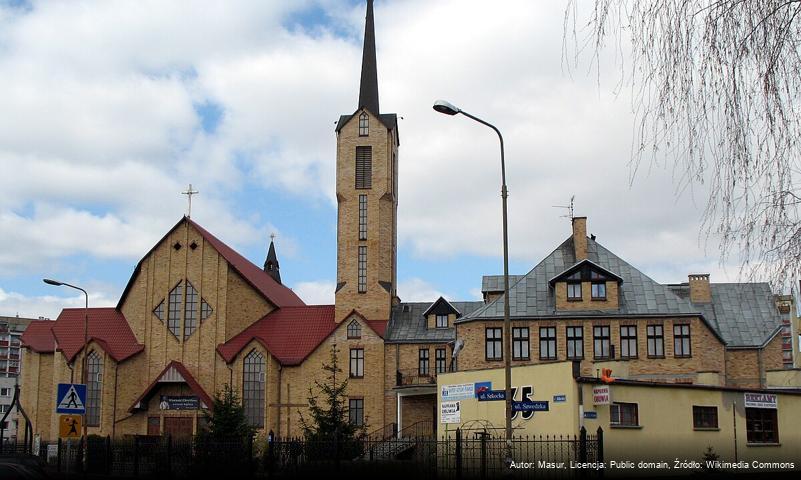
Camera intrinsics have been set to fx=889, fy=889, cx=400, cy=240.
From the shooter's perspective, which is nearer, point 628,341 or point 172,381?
point 628,341

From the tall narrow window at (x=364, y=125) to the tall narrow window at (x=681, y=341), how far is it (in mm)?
24383

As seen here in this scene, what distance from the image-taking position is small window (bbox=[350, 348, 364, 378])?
53.8 m

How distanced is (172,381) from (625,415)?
35411 mm

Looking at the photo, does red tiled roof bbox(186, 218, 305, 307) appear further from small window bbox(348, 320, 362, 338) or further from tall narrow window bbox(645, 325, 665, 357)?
tall narrow window bbox(645, 325, 665, 357)

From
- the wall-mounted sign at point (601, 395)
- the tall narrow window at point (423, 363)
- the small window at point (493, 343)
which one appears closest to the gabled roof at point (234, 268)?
the tall narrow window at point (423, 363)

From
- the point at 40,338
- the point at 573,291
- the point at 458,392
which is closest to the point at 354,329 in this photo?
the point at 573,291

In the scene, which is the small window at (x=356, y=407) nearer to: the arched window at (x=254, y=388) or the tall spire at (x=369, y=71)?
the arched window at (x=254, y=388)

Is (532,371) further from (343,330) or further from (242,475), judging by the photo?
(343,330)

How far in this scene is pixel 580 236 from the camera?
46.4 metres

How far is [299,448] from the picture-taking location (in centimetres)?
2562

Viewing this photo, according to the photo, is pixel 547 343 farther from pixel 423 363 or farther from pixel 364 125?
pixel 364 125

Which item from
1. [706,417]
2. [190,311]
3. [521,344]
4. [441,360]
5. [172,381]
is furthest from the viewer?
[190,311]

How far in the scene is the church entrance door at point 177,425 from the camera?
180 feet

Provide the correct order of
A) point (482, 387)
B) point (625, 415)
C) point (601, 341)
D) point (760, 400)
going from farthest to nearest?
point (601, 341)
point (482, 387)
point (760, 400)
point (625, 415)
